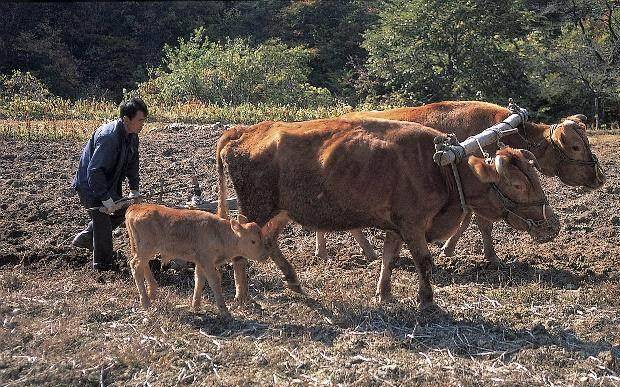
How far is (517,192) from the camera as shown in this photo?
7195 millimetres

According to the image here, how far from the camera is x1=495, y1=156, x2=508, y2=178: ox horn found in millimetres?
7012

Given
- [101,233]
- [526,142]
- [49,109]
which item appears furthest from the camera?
[49,109]

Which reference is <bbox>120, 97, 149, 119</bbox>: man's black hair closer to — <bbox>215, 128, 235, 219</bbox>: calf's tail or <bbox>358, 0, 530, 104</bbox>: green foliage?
<bbox>215, 128, 235, 219</bbox>: calf's tail

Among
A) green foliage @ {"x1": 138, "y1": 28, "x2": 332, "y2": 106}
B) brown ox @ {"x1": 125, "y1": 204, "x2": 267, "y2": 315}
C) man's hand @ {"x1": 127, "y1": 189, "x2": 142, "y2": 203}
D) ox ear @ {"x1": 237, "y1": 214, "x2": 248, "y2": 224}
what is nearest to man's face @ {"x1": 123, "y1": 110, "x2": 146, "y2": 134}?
man's hand @ {"x1": 127, "y1": 189, "x2": 142, "y2": 203}

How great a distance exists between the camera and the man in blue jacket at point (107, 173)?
8.16 m

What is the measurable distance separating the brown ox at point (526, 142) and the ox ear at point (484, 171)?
6.17ft

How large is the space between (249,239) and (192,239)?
0.54 metres

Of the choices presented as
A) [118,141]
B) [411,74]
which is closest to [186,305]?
[118,141]

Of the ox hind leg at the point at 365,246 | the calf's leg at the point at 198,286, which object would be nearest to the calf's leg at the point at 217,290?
the calf's leg at the point at 198,286

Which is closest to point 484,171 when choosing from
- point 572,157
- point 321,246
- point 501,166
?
point 501,166

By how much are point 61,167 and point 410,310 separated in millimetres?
8509

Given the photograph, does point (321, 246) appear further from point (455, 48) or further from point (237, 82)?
point (237, 82)

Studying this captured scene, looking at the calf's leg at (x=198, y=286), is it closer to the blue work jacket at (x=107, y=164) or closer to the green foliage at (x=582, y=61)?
the blue work jacket at (x=107, y=164)

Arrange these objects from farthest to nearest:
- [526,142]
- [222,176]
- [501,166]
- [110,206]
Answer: [526,142] < [222,176] < [110,206] < [501,166]
